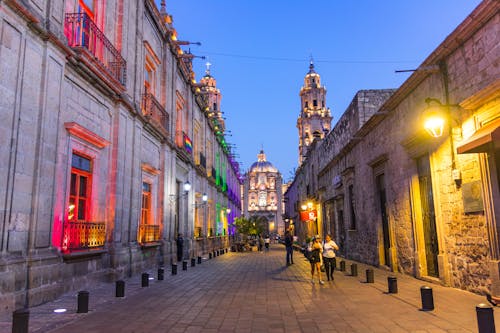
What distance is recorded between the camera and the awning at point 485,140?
652 centimetres

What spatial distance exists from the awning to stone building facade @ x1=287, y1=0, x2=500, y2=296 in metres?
0.02

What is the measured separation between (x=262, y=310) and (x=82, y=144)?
250 inches

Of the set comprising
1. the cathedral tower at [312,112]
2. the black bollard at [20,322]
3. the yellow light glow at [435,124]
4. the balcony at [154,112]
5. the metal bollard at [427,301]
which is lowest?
the metal bollard at [427,301]

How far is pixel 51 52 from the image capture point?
7.93 meters

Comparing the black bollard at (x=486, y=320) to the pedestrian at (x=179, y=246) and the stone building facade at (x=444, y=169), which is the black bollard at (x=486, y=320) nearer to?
the stone building facade at (x=444, y=169)

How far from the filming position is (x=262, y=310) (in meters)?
7.02

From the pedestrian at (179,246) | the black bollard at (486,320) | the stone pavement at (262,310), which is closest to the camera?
the black bollard at (486,320)

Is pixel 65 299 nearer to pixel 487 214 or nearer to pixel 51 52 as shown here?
pixel 51 52

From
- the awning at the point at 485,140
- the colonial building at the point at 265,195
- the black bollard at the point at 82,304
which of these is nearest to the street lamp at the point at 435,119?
the awning at the point at 485,140

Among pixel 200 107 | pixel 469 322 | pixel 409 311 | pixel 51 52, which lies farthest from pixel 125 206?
pixel 200 107

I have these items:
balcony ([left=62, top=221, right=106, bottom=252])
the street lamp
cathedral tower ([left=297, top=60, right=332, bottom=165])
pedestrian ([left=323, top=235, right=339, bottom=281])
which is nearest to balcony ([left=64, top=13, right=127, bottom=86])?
balcony ([left=62, top=221, right=106, bottom=252])

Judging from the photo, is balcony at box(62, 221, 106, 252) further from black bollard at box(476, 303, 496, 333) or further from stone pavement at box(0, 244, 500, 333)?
black bollard at box(476, 303, 496, 333)

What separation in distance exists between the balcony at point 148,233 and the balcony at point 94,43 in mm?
5318

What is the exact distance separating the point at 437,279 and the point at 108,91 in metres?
10.6
